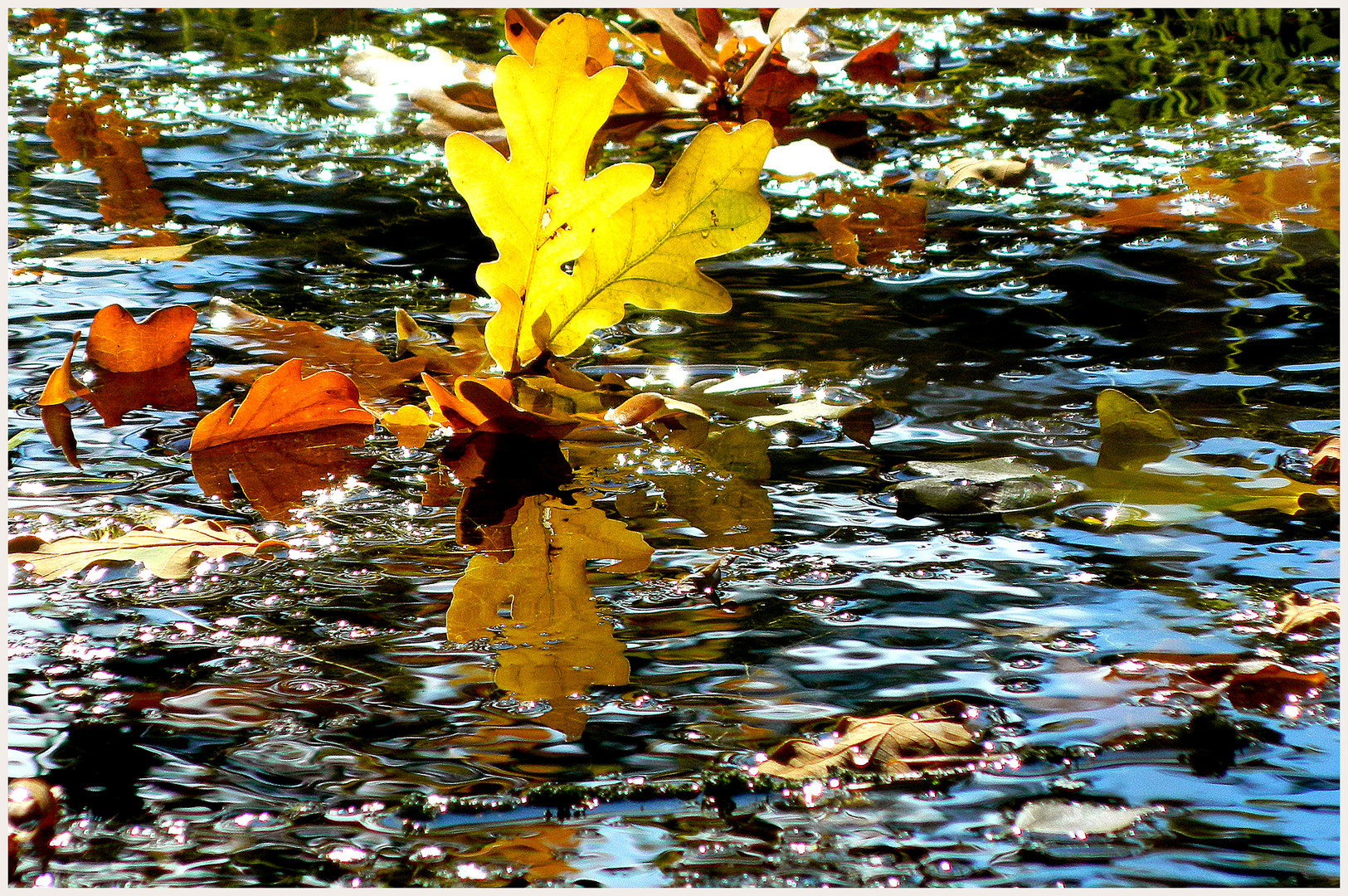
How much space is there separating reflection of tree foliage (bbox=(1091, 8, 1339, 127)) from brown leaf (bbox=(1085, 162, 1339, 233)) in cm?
42

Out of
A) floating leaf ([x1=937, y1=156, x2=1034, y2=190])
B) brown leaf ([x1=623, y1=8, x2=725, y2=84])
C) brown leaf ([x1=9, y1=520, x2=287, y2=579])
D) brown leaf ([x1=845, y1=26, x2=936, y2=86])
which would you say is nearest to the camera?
brown leaf ([x1=9, y1=520, x2=287, y2=579])

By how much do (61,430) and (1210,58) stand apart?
9.01ft

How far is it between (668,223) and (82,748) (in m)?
0.90

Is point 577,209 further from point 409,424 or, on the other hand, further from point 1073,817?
point 1073,817

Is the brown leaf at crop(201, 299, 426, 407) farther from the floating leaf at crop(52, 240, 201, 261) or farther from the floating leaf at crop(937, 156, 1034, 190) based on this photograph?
the floating leaf at crop(937, 156, 1034, 190)

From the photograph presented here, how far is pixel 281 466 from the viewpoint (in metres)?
1.28

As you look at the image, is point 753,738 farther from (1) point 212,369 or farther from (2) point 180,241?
(2) point 180,241

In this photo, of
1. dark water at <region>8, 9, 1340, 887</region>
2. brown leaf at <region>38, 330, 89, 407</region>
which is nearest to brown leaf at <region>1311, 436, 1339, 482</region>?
dark water at <region>8, 9, 1340, 887</region>

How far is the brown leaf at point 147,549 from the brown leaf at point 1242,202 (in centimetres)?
149

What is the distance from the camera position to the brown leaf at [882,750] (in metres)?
0.82

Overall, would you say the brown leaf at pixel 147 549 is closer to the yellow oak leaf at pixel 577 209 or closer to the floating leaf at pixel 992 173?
the yellow oak leaf at pixel 577 209

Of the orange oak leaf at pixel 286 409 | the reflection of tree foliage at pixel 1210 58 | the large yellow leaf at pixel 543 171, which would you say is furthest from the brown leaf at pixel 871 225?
the orange oak leaf at pixel 286 409

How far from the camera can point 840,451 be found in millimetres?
1322

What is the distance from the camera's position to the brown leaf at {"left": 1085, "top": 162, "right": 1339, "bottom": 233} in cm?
200
